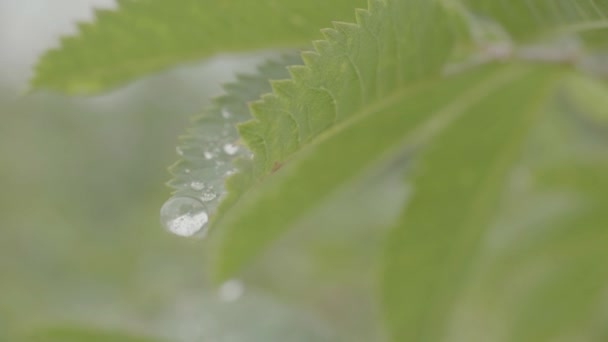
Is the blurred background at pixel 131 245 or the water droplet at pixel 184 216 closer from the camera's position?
the water droplet at pixel 184 216

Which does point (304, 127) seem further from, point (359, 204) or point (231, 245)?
point (359, 204)

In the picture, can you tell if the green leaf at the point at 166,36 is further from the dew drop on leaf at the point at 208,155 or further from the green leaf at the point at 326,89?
the dew drop on leaf at the point at 208,155

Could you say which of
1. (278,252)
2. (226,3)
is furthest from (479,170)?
(278,252)

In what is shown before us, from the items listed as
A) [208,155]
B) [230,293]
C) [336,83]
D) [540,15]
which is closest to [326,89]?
[336,83]

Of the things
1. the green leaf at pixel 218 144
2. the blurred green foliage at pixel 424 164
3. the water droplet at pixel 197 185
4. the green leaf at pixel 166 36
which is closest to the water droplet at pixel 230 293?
the blurred green foliage at pixel 424 164

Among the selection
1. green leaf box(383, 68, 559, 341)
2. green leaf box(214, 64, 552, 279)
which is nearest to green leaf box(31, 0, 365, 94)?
green leaf box(214, 64, 552, 279)
